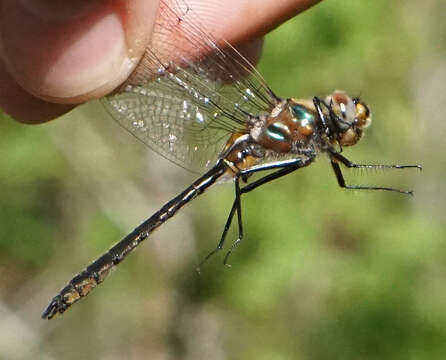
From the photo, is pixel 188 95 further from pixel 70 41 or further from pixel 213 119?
pixel 70 41

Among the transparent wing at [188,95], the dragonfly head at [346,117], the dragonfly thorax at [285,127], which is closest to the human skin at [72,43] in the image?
the transparent wing at [188,95]

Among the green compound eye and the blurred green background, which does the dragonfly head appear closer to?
the green compound eye

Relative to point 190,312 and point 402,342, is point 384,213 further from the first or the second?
point 190,312

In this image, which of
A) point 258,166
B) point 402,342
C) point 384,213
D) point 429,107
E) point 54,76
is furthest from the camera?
point 429,107

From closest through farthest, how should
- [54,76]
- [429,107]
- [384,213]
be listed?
[54,76]
[384,213]
[429,107]

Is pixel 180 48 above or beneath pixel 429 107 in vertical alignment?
above

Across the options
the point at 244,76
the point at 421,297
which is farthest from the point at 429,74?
the point at 244,76
